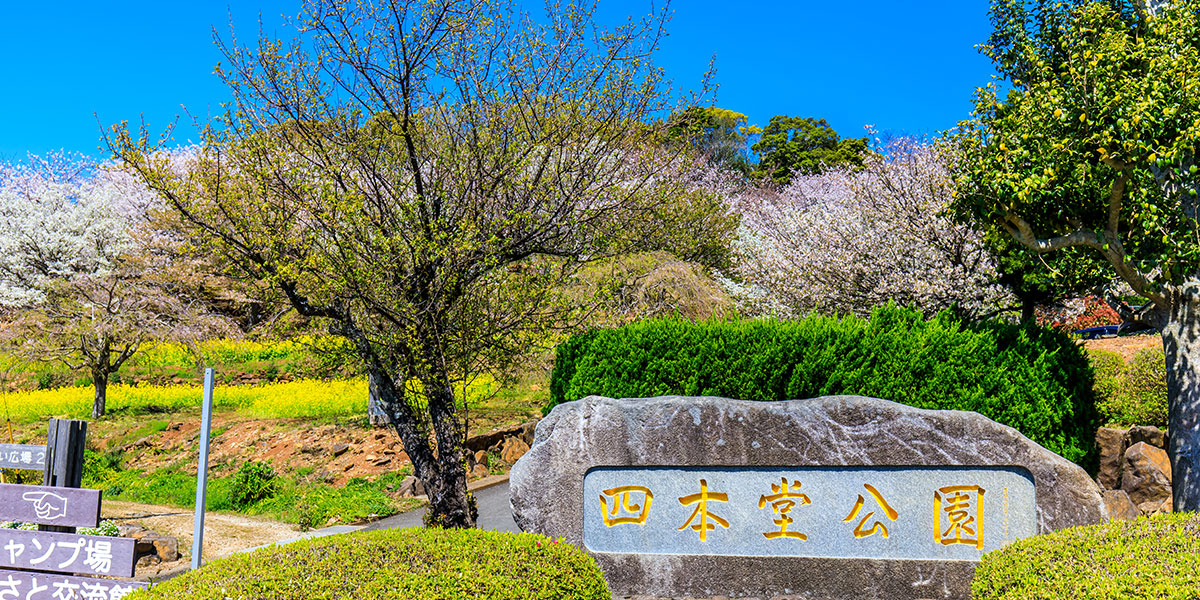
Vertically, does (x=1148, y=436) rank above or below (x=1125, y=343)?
below

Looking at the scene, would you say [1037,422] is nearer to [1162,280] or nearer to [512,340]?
[1162,280]

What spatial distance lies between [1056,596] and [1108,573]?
27cm

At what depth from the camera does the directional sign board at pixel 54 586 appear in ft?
17.9

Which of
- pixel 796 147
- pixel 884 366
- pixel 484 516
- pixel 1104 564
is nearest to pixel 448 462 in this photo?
pixel 484 516

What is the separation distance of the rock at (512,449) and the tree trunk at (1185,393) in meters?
8.04

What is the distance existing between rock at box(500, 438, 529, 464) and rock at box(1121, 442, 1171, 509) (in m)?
7.50

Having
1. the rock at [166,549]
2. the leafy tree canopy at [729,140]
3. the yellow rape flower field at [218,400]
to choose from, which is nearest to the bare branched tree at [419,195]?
the rock at [166,549]

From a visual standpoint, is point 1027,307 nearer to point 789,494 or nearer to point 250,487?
point 789,494

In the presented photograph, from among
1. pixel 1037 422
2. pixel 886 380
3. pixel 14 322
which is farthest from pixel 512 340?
pixel 14 322

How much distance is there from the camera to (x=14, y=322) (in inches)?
655

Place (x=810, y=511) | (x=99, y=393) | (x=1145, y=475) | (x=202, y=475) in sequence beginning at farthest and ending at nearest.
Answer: (x=99, y=393), (x=1145, y=475), (x=810, y=511), (x=202, y=475)

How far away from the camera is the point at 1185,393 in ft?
21.9

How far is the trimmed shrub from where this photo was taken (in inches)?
144

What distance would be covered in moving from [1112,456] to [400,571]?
7.79m
